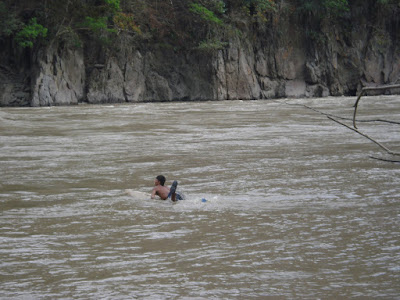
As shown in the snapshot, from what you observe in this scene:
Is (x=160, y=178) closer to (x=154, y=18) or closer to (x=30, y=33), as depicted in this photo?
(x=30, y=33)

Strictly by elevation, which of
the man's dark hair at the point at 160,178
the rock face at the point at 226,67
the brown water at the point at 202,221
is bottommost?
the brown water at the point at 202,221

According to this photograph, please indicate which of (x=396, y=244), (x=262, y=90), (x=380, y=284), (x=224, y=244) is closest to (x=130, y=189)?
(x=224, y=244)

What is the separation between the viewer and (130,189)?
969 cm

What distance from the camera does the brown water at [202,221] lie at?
5.33 meters

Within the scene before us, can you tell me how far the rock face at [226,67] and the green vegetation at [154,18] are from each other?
60 cm

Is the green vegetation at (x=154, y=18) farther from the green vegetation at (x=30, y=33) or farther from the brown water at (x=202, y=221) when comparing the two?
the brown water at (x=202, y=221)

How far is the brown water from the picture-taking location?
533 centimetres

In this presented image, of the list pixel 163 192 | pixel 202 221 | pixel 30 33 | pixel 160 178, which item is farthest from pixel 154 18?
pixel 202 221

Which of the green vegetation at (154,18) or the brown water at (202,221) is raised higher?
the green vegetation at (154,18)

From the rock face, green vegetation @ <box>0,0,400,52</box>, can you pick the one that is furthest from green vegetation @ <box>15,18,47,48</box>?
the rock face

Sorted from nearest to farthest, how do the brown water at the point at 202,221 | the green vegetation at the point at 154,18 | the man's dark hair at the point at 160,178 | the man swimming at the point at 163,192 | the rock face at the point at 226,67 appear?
1. the brown water at the point at 202,221
2. the man swimming at the point at 163,192
3. the man's dark hair at the point at 160,178
4. the green vegetation at the point at 154,18
5. the rock face at the point at 226,67

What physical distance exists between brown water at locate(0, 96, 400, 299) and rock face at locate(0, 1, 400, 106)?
1792 cm

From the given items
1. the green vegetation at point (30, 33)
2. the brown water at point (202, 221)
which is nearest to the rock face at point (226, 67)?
the green vegetation at point (30, 33)

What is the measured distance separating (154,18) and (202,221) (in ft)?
103
